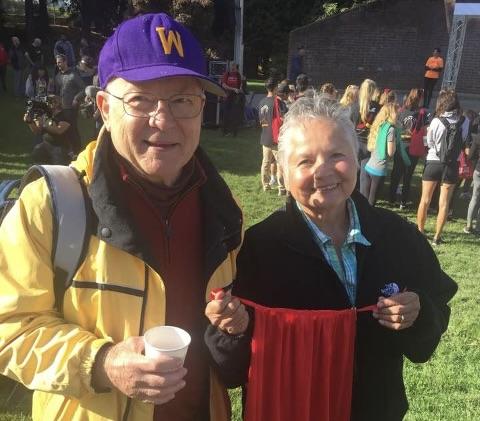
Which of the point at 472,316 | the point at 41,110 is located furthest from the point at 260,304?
the point at 41,110

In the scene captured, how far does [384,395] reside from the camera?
6.41 feet

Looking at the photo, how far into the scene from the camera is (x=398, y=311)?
1697 mm

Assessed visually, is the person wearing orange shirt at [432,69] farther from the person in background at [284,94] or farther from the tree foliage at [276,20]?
the person in background at [284,94]

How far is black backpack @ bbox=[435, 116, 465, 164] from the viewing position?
6.80 m

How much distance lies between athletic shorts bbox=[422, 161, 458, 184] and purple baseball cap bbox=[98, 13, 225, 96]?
19.7ft

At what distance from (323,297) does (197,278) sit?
466 millimetres

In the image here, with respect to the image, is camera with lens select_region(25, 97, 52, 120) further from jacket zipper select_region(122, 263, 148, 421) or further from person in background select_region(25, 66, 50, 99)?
jacket zipper select_region(122, 263, 148, 421)

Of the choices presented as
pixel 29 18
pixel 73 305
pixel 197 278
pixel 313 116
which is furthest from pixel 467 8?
pixel 29 18

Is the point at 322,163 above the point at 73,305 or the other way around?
above

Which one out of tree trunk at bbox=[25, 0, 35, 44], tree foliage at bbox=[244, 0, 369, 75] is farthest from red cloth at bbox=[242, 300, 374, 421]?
tree trunk at bbox=[25, 0, 35, 44]

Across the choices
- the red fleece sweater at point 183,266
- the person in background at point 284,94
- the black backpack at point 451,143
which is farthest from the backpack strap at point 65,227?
the person in background at point 284,94

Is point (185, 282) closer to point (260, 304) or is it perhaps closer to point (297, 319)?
point (260, 304)

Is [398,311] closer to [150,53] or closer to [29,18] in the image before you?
[150,53]

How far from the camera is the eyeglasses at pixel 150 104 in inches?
61.1
